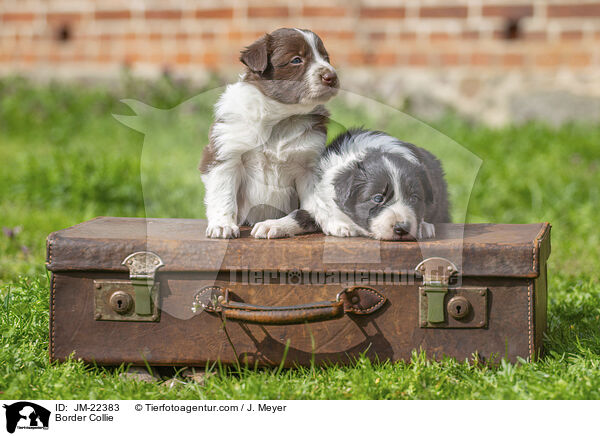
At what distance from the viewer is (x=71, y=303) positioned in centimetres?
307

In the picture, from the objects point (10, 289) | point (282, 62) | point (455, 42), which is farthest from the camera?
point (455, 42)

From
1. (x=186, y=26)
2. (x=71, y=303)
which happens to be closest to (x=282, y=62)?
(x=71, y=303)

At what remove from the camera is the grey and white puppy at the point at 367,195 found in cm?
314

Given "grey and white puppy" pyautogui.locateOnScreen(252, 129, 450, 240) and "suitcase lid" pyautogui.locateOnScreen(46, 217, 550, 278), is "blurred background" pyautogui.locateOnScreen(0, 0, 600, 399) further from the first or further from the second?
"suitcase lid" pyautogui.locateOnScreen(46, 217, 550, 278)

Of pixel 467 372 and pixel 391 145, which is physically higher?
pixel 391 145

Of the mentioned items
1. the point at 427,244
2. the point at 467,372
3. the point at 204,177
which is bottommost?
the point at 467,372

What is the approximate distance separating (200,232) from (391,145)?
1.03m

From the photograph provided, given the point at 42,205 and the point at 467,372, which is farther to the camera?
the point at 42,205

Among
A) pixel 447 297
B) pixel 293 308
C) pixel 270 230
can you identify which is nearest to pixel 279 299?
pixel 293 308

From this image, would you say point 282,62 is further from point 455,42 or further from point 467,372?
point 455,42

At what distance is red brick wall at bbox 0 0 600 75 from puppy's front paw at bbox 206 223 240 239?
4.70 meters
